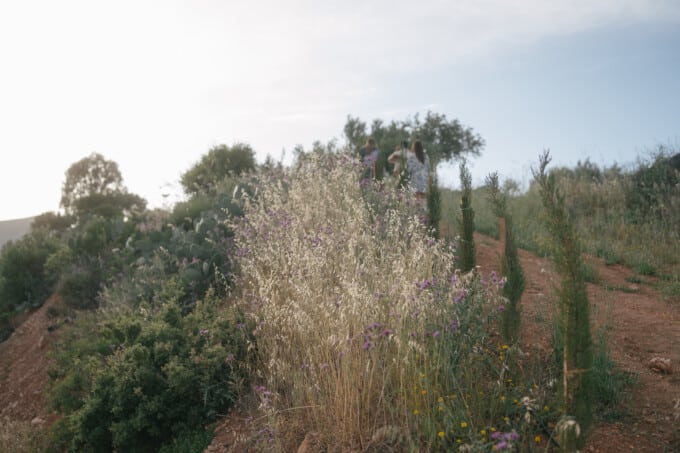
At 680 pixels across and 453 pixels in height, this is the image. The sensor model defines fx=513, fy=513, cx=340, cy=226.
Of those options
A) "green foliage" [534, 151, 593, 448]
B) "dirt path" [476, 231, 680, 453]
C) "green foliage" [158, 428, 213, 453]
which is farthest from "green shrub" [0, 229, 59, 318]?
"green foliage" [534, 151, 593, 448]

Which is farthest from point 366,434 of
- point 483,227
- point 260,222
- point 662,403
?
point 483,227

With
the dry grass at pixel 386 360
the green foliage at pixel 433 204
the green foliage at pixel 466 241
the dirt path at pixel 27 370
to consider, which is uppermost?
the green foliage at pixel 433 204

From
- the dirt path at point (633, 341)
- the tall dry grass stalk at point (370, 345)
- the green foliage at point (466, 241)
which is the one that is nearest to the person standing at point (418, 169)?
the dirt path at point (633, 341)

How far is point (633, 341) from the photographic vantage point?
527 centimetres

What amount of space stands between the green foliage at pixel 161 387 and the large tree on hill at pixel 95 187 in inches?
814

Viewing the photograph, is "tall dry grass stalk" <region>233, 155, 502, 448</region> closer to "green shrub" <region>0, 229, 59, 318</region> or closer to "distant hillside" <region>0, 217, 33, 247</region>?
"green shrub" <region>0, 229, 59, 318</region>

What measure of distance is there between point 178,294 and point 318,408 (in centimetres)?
306

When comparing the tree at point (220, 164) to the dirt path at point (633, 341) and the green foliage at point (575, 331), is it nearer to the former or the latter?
the dirt path at point (633, 341)

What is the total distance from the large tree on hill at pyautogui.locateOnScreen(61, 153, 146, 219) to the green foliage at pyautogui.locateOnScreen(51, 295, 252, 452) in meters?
20.7

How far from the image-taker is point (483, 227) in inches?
448

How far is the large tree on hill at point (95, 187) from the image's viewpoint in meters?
24.1

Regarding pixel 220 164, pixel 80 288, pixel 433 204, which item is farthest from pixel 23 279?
pixel 433 204

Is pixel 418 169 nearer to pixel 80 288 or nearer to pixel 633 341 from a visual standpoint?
pixel 633 341

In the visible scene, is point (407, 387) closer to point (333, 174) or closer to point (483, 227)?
point (333, 174)
